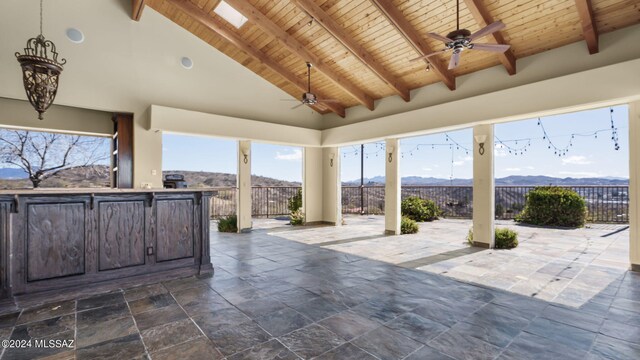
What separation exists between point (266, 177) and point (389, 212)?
19.0 ft

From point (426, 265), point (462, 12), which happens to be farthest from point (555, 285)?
point (462, 12)

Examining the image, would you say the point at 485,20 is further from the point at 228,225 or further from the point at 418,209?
the point at 228,225

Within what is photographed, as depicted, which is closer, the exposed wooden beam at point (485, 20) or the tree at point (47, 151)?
the exposed wooden beam at point (485, 20)

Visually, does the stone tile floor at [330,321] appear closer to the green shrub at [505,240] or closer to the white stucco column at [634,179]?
the white stucco column at [634,179]

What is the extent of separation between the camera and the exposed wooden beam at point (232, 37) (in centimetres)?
561

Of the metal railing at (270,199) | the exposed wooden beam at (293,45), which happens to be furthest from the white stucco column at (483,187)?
the metal railing at (270,199)

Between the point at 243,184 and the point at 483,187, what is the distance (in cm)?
544

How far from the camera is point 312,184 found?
9.12 meters

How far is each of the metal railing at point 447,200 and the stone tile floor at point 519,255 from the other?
76cm

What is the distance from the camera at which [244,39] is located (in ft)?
21.4

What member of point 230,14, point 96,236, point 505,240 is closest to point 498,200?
point 505,240

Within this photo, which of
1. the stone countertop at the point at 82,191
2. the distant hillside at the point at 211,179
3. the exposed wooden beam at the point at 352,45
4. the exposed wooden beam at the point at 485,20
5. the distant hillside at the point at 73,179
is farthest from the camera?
the distant hillside at the point at 211,179

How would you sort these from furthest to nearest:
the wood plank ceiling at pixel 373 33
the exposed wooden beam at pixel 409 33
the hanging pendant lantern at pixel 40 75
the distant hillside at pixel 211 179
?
the distant hillside at pixel 211 179 < the exposed wooden beam at pixel 409 33 < the wood plank ceiling at pixel 373 33 < the hanging pendant lantern at pixel 40 75

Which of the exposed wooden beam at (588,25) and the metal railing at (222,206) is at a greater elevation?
the exposed wooden beam at (588,25)
